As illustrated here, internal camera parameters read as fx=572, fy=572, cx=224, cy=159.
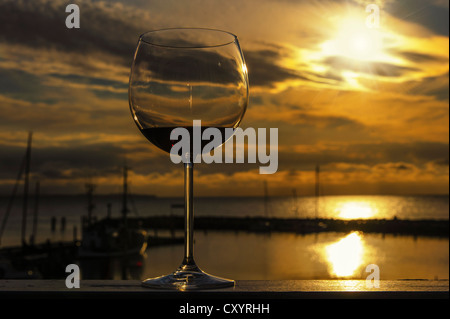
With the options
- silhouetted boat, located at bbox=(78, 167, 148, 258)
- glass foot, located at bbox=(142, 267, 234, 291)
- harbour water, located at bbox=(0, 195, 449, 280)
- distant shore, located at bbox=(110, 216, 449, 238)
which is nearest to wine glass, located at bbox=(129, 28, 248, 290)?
glass foot, located at bbox=(142, 267, 234, 291)

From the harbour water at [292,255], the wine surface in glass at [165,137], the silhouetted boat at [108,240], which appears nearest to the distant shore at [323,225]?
the harbour water at [292,255]

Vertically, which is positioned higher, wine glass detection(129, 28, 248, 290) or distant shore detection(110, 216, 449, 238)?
wine glass detection(129, 28, 248, 290)

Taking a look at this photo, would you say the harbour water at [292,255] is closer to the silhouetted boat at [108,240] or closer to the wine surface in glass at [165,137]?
the silhouetted boat at [108,240]

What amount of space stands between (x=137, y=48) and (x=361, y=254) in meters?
48.6

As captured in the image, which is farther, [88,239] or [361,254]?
[361,254]

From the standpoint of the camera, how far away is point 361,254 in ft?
156

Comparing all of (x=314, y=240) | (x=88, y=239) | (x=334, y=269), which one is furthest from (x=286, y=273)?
(x=314, y=240)

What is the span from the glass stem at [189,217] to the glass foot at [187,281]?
1 cm

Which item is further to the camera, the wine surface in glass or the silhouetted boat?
the silhouetted boat

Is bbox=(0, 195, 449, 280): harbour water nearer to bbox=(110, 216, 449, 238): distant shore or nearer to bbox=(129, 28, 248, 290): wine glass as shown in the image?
bbox=(110, 216, 449, 238): distant shore

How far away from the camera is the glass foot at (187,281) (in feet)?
3.10

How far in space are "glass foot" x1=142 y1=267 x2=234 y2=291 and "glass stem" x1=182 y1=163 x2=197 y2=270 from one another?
0.04 feet

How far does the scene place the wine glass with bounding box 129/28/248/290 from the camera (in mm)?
967
